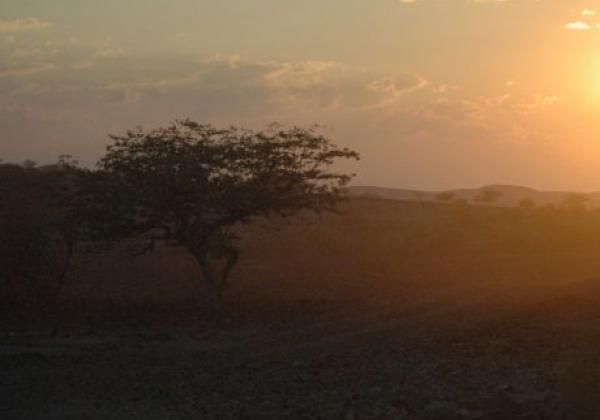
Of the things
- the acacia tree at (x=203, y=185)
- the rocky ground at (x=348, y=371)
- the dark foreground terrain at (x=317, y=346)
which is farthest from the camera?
the acacia tree at (x=203, y=185)

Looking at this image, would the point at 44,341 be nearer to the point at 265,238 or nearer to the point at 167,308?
the point at 167,308

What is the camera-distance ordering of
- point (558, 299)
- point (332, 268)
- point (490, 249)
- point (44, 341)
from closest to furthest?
1. point (558, 299)
2. point (44, 341)
3. point (332, 268)
4. point (490, 249)

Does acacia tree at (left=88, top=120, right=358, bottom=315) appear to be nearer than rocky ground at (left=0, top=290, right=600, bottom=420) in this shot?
No

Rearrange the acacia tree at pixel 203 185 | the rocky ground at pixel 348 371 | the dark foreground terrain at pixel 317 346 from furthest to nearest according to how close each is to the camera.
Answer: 1. the acacia tree at pixel 203 185
2. the dark foreground terrain at pixel 317 346
3. the rocky ground at pixel 348 371

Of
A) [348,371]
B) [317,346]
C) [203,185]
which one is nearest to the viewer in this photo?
[348,371]

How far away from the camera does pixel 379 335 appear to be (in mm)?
19516

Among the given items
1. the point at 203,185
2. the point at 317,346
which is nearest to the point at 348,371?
the point at 317,346

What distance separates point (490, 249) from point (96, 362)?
89.9 ft

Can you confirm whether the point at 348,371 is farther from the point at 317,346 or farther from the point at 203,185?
the point at 203,185

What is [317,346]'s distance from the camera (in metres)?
19.7

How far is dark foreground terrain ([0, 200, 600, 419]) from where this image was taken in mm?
14070

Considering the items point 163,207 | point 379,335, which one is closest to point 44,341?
point 163,207

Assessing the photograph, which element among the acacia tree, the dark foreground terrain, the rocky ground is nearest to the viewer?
the rocky ground

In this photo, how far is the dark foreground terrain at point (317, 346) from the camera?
46.2 ft
